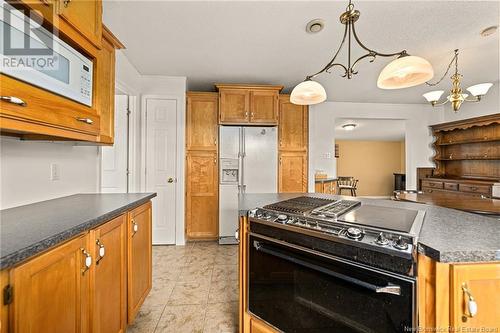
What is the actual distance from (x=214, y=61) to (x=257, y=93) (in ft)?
2.62

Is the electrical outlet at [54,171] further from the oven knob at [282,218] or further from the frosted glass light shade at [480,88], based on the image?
the frosted glass light shade at [480,88]

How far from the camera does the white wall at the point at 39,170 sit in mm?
1211

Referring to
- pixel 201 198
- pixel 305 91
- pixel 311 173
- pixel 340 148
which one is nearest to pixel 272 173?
pixel 311 173

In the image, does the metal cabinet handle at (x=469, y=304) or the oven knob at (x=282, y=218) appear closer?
the metal cabinet handle at (x=469, y=304)

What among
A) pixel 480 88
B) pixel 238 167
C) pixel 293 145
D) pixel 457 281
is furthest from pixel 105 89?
pixel 480 88

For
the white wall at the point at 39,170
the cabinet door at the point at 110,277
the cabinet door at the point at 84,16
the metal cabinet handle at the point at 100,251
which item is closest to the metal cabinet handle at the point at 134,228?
the cabinet door at the point at 110,277

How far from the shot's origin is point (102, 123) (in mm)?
1503

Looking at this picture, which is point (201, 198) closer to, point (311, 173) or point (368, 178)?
point (311, 173)

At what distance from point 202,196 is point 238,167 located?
713 millimetres

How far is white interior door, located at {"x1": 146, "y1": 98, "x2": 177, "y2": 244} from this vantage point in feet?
10.6

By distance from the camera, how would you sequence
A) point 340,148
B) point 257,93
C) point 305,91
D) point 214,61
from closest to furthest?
1. point 305,91
2. point 214,61
3. point 257,93
4. point 340,148

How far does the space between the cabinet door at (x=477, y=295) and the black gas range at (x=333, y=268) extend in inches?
4.7

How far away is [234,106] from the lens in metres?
3.27

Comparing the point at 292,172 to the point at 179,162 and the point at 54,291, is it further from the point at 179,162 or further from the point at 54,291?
the point at 54,291
